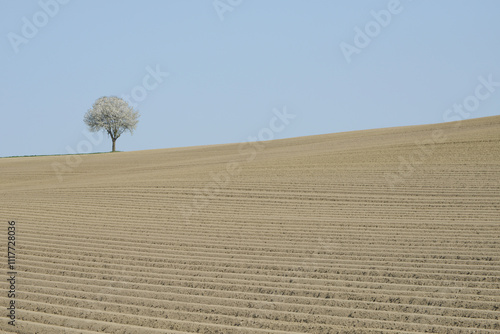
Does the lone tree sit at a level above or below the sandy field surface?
above

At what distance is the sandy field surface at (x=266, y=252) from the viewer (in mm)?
6160

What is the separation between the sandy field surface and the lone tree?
103 feet

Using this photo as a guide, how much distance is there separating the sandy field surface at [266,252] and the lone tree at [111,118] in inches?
1234

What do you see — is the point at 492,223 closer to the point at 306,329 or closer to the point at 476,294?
the point at 476,294

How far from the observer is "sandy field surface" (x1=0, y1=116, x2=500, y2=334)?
616cm

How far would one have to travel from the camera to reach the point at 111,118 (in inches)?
1946

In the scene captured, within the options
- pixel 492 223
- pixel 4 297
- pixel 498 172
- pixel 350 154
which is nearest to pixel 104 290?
pixel 4 297

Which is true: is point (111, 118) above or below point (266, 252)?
above

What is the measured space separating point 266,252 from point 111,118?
42489 millimetres

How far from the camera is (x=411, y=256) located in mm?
8484

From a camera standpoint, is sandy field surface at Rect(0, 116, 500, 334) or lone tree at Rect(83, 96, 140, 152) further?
lone tree at Rect(83, 96, 140, 152)

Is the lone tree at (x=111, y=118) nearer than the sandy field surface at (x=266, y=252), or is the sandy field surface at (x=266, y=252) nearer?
the sandy field surface at (x=266, y=252)

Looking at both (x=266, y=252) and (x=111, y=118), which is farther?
(x=111, y=118)

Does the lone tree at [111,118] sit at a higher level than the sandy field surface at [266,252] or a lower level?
higher
